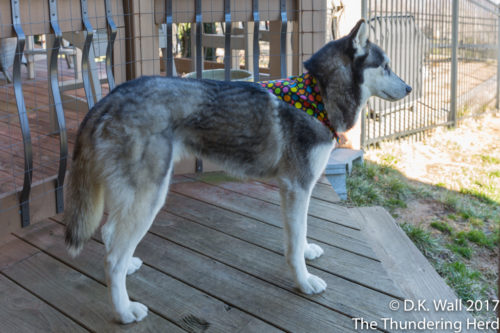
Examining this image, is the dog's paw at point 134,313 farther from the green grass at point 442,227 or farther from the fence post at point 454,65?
the fence post at point 454,65

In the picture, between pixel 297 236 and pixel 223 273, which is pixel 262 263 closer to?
pixel 223 273

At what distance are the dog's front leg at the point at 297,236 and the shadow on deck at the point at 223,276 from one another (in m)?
0.06

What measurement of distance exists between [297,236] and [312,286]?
9.7 inches

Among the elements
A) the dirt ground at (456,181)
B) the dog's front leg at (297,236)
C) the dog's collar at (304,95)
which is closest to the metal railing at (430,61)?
the dirt ground at (456,181)

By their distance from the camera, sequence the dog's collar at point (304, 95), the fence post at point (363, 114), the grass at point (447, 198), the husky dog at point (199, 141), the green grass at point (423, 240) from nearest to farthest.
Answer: the husky dog at point (199, 141) < the dog's collar at point (304, 95) < the grass at point (447, 198) < the green grass at point (423, 240) < the fence post at point (363, 114)

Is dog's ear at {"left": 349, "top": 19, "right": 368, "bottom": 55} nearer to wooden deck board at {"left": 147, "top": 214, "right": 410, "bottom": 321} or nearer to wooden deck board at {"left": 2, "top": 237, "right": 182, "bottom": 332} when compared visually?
wooden deck board at {"left": 147, "top": 214, "right": 410, "bottom": 321}

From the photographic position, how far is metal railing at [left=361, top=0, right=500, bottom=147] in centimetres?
640

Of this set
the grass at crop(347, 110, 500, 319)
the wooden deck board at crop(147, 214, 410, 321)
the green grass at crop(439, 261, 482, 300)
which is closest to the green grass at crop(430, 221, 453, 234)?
the grass at crop(347, 110, 500, 319)

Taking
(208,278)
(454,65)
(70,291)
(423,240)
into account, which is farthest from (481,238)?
(454,65)

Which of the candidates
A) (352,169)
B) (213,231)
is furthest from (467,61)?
(213,231)

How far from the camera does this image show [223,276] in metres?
2.59

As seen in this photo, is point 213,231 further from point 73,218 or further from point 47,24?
point 47,24

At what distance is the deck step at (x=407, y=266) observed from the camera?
7.88 ft

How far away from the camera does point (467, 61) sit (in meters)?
8.17
